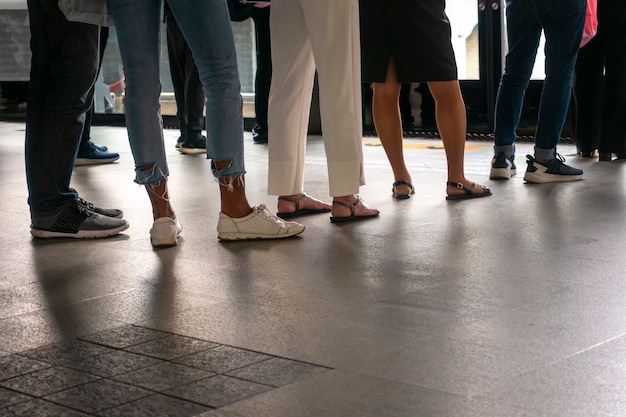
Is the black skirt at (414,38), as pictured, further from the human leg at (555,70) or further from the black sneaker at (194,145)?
the black sneaker at (194,145)

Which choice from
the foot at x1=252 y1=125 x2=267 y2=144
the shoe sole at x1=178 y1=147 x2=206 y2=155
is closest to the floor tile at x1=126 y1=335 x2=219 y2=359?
the shoe sole at x1=178 y1=147 x2=206 y2=155

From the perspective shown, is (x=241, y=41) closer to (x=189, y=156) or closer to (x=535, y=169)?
(x=189, y=156)

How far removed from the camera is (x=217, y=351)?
2256 millimetres

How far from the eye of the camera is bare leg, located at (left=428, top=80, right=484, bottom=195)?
4402 mm

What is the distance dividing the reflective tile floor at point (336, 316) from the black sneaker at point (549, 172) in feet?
1.47

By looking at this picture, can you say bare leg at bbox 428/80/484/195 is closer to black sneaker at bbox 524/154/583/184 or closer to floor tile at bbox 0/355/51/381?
black sneaker at bbox 524/154/583/184

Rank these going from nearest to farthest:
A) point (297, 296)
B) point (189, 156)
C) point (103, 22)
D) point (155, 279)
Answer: point (297, 296) → point (155, 279) → point (103, 22) → point (189, 156)

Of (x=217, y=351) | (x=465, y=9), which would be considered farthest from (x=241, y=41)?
(x=217, y=351)

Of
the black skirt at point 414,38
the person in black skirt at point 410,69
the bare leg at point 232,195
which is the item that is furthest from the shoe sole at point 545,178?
the bare leg at point 232,195

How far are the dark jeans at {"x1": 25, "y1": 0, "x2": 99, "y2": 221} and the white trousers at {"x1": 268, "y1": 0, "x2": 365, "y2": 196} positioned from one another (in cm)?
71

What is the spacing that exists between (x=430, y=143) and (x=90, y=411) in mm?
5421

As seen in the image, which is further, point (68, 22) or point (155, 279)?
point (68, 22)

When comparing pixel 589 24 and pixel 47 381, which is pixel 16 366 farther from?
pixel 589 24

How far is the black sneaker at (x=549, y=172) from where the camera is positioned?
4770 mm
